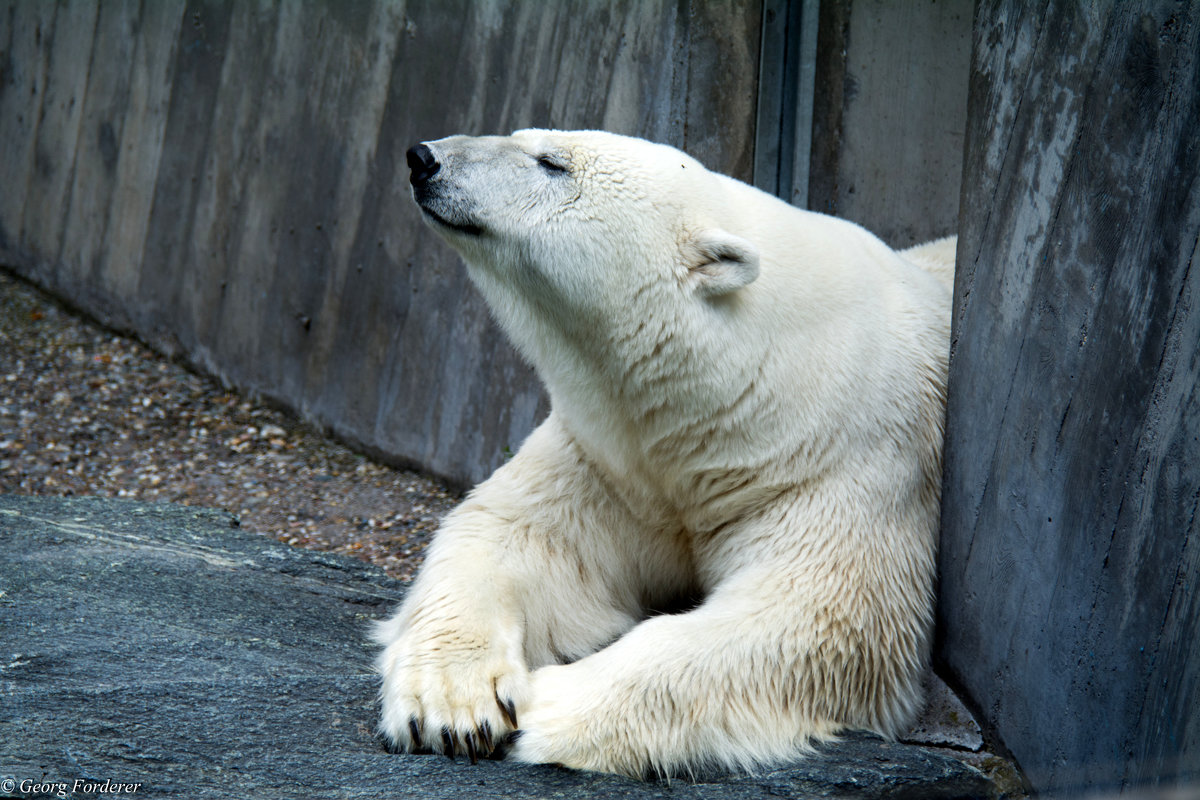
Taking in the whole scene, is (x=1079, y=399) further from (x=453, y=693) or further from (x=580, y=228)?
(x=453, y=693)

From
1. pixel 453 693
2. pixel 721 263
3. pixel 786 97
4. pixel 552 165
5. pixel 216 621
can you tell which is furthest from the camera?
pixel 786 97

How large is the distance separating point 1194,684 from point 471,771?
132 cm

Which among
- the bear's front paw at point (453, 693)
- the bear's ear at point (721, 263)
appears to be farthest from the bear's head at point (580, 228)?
the bear's front paw at point (453, 693)

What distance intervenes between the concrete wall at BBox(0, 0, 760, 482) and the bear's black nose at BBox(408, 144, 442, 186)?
145cm

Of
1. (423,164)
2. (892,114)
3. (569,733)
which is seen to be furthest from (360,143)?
(569,733)

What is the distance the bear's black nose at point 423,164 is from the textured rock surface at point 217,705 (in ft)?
3.77

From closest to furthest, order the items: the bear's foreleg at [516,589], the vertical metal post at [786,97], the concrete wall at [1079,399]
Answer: the concrete wall at [1079,399] → the bear's foreleg at [516,589] → the vertical metal post at [786,97]

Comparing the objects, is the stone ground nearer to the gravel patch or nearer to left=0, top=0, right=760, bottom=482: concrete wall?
the gravel patch

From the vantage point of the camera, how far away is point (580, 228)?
2625 mm

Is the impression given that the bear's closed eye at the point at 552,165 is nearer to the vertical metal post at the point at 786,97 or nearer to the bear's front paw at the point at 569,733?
the bear's front paw at the point at 569,733

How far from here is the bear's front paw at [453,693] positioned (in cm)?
237

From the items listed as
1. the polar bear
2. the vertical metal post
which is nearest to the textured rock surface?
the polar bear

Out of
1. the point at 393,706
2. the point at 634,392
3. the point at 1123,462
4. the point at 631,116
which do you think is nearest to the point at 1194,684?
the point at 1123,462

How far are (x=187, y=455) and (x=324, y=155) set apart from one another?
4.98ft
